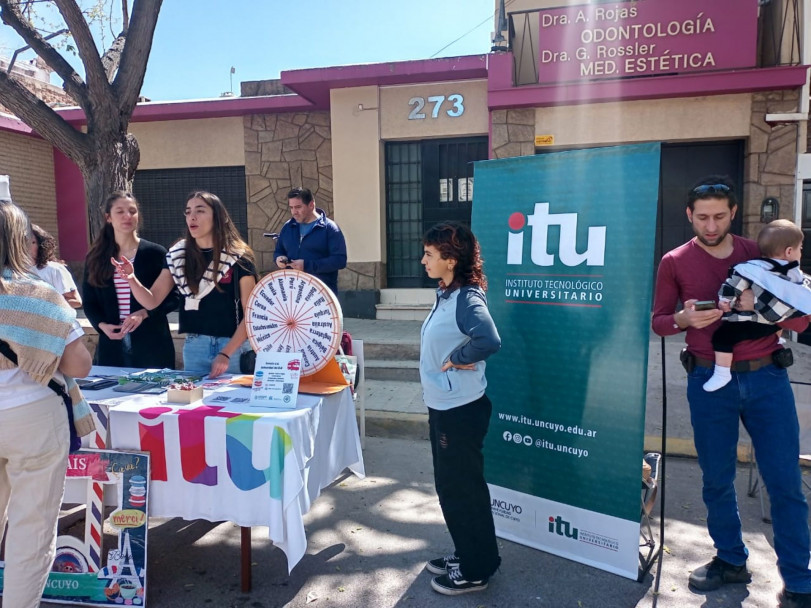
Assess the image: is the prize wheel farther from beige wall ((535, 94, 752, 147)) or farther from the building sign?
the building sign

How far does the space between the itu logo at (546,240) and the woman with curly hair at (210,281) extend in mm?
1494

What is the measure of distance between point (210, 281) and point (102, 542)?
138 cm

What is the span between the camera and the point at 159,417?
2637mm

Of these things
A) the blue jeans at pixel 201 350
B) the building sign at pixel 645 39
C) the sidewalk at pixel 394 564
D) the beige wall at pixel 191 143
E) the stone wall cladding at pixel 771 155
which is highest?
the building sign at pixel 645 39

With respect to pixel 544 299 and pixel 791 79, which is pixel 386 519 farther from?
pixel 791 79

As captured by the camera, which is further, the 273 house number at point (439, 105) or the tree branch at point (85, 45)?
the 273 house number at point (439, 105)

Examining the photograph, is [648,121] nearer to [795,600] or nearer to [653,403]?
[653,403]

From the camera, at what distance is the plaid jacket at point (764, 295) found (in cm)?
245

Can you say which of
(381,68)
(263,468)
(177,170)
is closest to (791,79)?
(381,68)

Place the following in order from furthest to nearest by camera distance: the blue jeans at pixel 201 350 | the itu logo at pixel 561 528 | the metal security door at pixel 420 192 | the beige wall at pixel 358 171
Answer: the metal security door at pixel 420 192 → the beige wall at pixel 358 171 → the blue jeans at pixel 201 350 → the itu logo at pixel 561 528

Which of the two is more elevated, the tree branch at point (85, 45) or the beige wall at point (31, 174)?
the tree branch at point (85, 45)

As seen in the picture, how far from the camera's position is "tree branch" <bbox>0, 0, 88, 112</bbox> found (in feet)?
17.9

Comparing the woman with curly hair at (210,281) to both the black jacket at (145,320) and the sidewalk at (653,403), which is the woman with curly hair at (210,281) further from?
the sidewalk at (653,403)

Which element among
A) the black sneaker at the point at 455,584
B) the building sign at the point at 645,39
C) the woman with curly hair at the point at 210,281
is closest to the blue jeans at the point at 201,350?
the woman with curly hair at the point at 210,281
